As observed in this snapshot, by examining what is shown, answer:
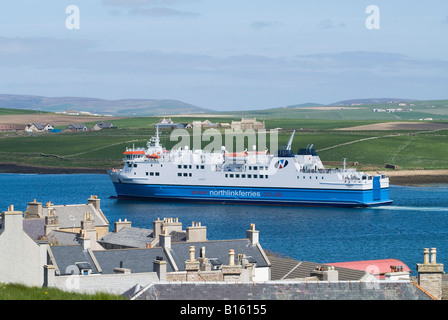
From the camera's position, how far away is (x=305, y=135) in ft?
452

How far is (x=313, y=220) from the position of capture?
2603 inches

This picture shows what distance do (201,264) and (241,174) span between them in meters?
58.4

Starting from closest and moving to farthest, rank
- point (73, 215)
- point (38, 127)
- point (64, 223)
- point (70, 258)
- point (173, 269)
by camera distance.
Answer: point (173, 269) < point (70, 258) < point (64, 223) < point (73, 215) < point (38, 127)

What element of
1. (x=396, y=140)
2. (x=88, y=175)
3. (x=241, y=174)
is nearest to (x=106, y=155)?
(x=88, y=175)

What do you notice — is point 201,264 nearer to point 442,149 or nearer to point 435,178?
point 435,178

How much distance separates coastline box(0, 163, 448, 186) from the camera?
10200 centimetres

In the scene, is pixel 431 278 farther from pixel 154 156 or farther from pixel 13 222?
pixel 154 156

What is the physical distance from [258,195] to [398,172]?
31.2 metres

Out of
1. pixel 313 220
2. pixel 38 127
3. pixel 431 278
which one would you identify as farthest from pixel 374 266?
pixel 38 127

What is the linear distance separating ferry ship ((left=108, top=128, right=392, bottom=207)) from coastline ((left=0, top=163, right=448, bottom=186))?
22462 millimetres

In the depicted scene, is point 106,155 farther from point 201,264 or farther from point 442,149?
point 201,264

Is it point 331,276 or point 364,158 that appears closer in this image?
point 331,276
